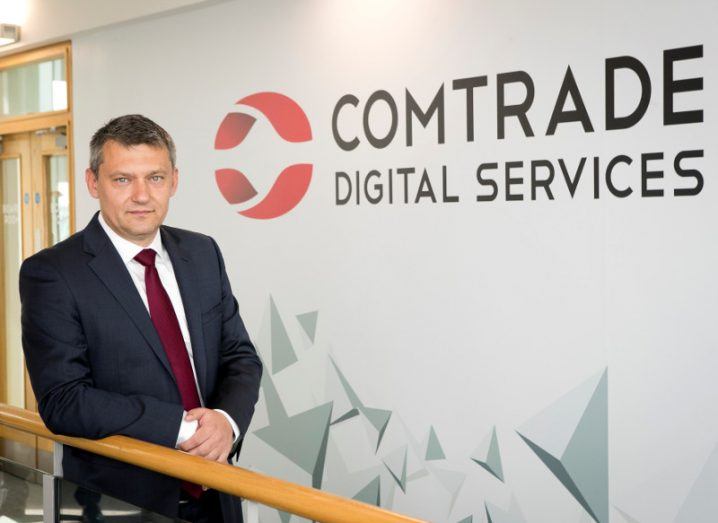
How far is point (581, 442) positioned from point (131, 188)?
2157 mm

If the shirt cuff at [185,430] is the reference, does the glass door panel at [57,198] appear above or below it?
above

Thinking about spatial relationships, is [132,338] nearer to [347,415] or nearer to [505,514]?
[505,514]

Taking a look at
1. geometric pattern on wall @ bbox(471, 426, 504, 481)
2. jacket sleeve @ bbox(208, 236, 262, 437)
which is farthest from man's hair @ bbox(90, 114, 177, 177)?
geometric pattern on wall @ bbox(471, 426, 504, 481)

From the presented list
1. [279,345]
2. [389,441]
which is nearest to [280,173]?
[279,345]

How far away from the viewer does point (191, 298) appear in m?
2.32

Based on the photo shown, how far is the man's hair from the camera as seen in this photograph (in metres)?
2.19

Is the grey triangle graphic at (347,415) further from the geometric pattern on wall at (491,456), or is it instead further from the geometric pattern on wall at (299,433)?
the geometric pattern on wall at (491,456)

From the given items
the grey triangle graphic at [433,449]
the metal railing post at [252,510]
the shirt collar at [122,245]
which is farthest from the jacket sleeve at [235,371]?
the grey triangle graphic at [433,449]

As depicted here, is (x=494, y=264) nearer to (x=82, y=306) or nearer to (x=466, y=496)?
(x=466, y=496)

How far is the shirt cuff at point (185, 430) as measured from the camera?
208 centimetres

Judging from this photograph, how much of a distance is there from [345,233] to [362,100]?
0.64 m

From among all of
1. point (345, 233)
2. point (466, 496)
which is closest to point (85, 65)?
point (345, 233)

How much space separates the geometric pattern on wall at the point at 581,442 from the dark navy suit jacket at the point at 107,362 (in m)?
1.63

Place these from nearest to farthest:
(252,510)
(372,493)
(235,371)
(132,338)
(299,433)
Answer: (252,510) < (132,338) < (235,371) < (372,493) < (299,433)
